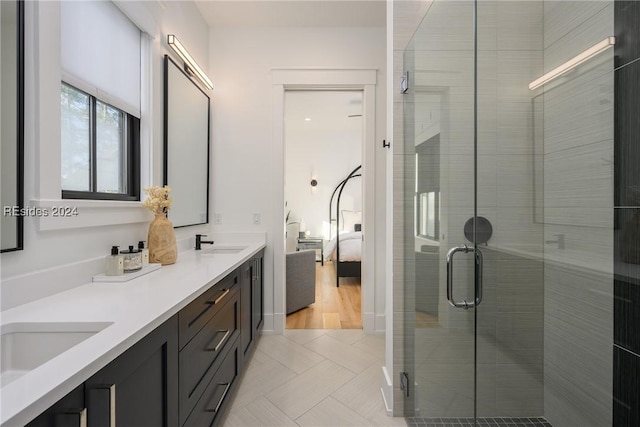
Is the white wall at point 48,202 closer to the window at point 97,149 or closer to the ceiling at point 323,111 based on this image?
the window at point 97,149

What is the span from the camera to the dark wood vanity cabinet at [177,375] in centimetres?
63

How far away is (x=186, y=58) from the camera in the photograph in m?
2.23

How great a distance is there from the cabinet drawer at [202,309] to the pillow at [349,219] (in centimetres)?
498

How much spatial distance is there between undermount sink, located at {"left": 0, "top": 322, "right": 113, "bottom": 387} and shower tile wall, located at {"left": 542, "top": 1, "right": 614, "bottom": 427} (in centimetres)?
151

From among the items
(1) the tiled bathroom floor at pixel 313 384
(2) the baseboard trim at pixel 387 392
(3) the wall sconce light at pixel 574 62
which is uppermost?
(3) the wall sconce light at pixel 574 62

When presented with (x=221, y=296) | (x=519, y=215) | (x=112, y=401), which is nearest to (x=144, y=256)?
(x=221, y=296)

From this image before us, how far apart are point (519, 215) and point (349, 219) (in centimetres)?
535

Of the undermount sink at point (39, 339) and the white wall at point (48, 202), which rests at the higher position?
the white wall at point (48, 202)

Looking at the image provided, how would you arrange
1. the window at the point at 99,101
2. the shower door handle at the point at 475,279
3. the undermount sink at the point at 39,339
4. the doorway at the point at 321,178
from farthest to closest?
1. the doorway at the point at 321,178
2. the window at the point at 99,101
3. the shower door handle at the point at 475,279
4. the undermount sink at the point at 39,339

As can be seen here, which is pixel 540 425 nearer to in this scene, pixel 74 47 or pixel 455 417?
pixel 455 417

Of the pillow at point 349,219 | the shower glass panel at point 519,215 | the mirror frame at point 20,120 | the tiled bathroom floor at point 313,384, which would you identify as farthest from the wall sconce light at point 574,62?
the pillow at point 349,219

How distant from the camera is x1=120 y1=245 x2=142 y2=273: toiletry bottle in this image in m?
1.41

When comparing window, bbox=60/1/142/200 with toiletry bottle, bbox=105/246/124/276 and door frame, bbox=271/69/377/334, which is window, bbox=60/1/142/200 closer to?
toiletry bottle, bbox=105/246/124/276

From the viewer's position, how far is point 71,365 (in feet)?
1.91
